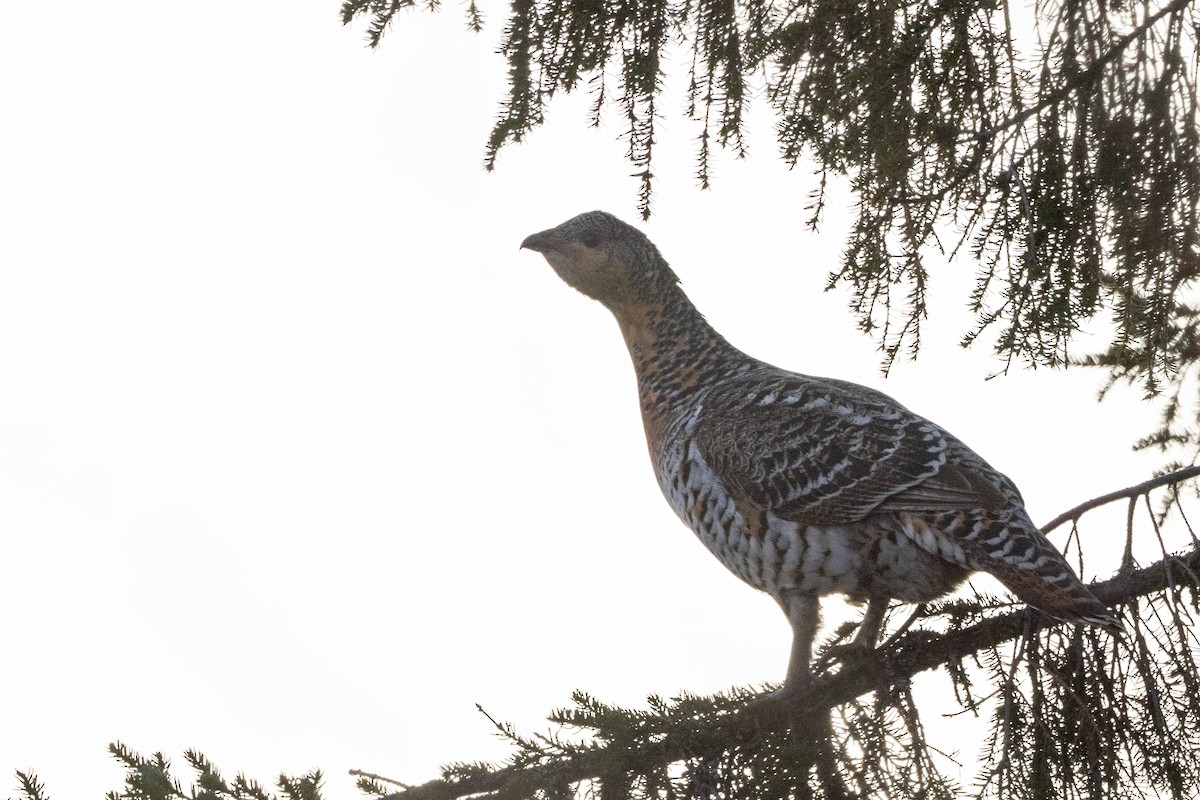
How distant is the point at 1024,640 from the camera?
3.80m

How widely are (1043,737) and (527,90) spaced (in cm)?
270

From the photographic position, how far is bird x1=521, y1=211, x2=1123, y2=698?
4.03m

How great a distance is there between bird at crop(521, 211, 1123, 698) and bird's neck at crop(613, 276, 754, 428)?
4 cm

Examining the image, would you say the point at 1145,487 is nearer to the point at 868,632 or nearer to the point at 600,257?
the point at 868,632

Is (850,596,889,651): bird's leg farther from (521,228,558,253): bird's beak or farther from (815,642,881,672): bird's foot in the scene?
(521,228,558,253): bird's beak

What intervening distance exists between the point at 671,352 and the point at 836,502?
1409 mm

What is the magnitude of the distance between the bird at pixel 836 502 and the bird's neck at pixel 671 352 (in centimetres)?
4

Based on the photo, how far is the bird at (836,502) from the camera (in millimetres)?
4027

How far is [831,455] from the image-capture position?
4.49m

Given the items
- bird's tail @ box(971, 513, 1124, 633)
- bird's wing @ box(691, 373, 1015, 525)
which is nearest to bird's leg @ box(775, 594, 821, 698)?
bird's wing @ box(691, 373, 1015, 525)

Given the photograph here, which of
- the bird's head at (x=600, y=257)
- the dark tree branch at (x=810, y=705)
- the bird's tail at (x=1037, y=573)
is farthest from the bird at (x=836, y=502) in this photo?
the bird's head at (x=600, y=257)

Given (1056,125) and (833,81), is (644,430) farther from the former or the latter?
(1056,125)

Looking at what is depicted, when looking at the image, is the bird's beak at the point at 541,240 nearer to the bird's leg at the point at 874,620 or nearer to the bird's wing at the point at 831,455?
the bird's wing at the point at 831,455

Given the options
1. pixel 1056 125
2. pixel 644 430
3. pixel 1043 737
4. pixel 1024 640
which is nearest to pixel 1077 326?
pixel 1056 125
